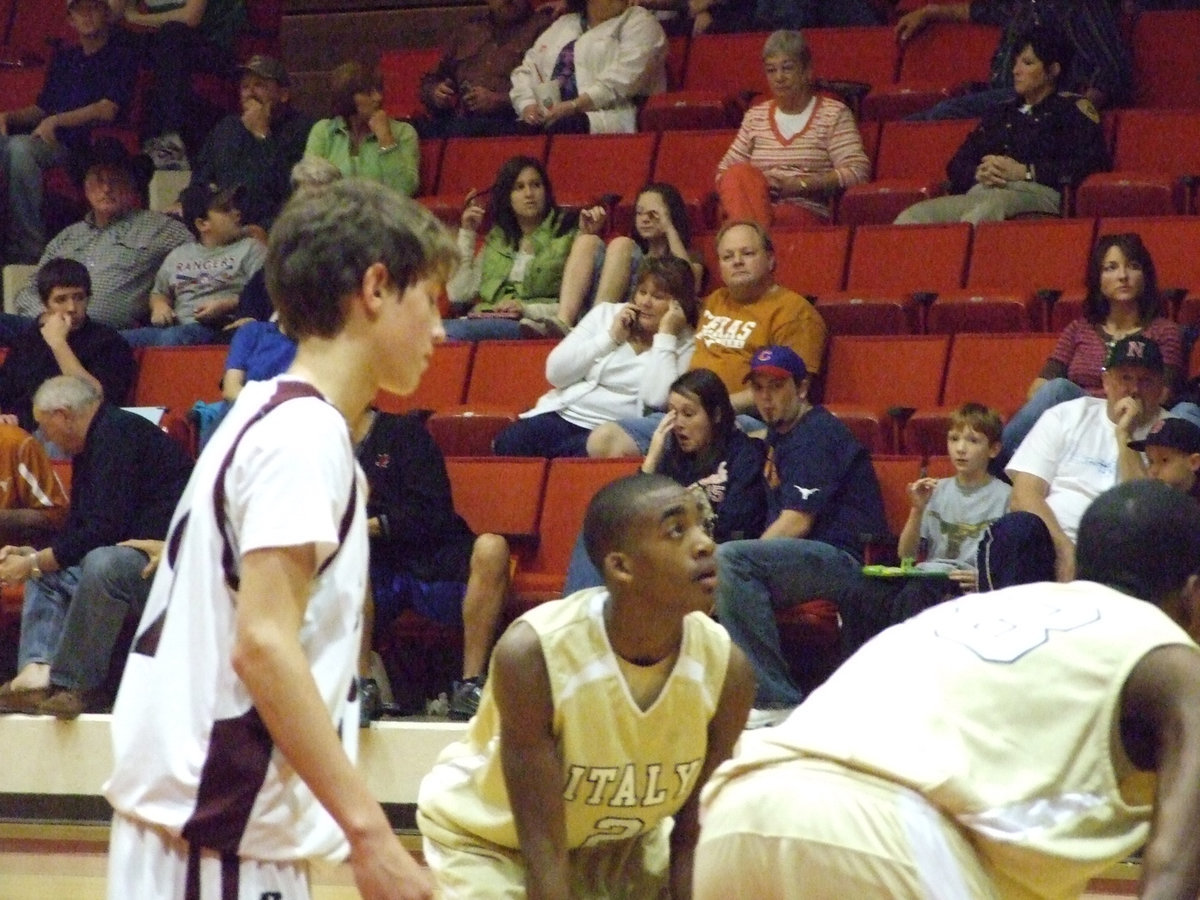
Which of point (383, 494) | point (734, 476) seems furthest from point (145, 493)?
point (734, 476)

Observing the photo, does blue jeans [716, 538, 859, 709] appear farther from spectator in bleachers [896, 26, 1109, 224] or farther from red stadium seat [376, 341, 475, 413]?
spectator in bleachers [896, 26, 1109, 224]

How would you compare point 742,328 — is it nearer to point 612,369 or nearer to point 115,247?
point 612,369

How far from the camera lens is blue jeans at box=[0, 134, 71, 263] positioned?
8.86m

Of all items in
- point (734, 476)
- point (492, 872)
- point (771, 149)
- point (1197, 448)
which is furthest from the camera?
point (771, 149)

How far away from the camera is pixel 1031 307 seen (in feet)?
22.0

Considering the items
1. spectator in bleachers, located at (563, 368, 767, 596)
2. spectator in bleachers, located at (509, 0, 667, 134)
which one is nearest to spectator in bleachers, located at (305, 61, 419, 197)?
spectator in bleachers, located at (509, 0, 667, 134)

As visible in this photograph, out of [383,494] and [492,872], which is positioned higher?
[383,494]

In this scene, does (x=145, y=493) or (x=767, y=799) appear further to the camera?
(x=145, y=493)

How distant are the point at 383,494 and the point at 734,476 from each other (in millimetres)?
1182

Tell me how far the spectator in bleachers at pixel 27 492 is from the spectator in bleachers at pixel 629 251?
2.03 metres

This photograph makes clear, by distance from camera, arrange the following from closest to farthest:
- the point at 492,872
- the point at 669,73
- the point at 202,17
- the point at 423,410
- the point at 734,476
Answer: the point at 492,872
the point at 734,476
the point at 423,410
the point at 669,73
the point at 202,17

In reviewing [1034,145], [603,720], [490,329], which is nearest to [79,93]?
[490,329]

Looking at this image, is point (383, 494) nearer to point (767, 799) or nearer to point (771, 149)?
point (771, 149)

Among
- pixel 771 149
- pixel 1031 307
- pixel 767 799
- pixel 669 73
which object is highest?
pixel 669 73
